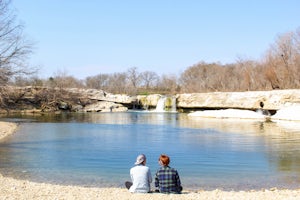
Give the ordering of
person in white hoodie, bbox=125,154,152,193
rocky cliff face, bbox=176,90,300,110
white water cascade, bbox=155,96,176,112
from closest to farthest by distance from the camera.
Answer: person in white hoodie, bbox=125,154,152,193 → rocky cliff face, bbox=176,90,300,110 → white water cascade, bbox=155,96,176,112

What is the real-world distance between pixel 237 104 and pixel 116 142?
130 feet

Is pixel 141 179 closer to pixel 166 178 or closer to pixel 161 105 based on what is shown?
pixel 166 178

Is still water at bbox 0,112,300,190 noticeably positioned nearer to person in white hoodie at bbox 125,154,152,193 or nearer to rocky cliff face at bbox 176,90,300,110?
person in white hoodie at bbox 125,154,152,193

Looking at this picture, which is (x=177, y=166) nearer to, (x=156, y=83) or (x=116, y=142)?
(x=116, y=142)

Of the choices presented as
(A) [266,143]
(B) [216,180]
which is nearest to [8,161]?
(B) [216,180]

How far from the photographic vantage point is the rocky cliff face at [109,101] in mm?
59906

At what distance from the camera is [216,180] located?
13.7 m

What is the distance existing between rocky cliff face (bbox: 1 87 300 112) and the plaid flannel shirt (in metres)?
47.6

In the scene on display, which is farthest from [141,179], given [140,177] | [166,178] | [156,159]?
[156,159]

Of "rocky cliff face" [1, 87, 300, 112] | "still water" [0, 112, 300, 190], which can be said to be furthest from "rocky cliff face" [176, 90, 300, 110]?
"still water" [0, 112, 300, 190]

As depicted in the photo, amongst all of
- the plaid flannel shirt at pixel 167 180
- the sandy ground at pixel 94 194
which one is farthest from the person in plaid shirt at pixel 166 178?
the sandy ground at pixel 94 194

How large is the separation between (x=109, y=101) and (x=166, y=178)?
224ft

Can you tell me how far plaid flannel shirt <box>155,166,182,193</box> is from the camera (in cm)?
995

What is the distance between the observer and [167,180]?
10062 millimetres
